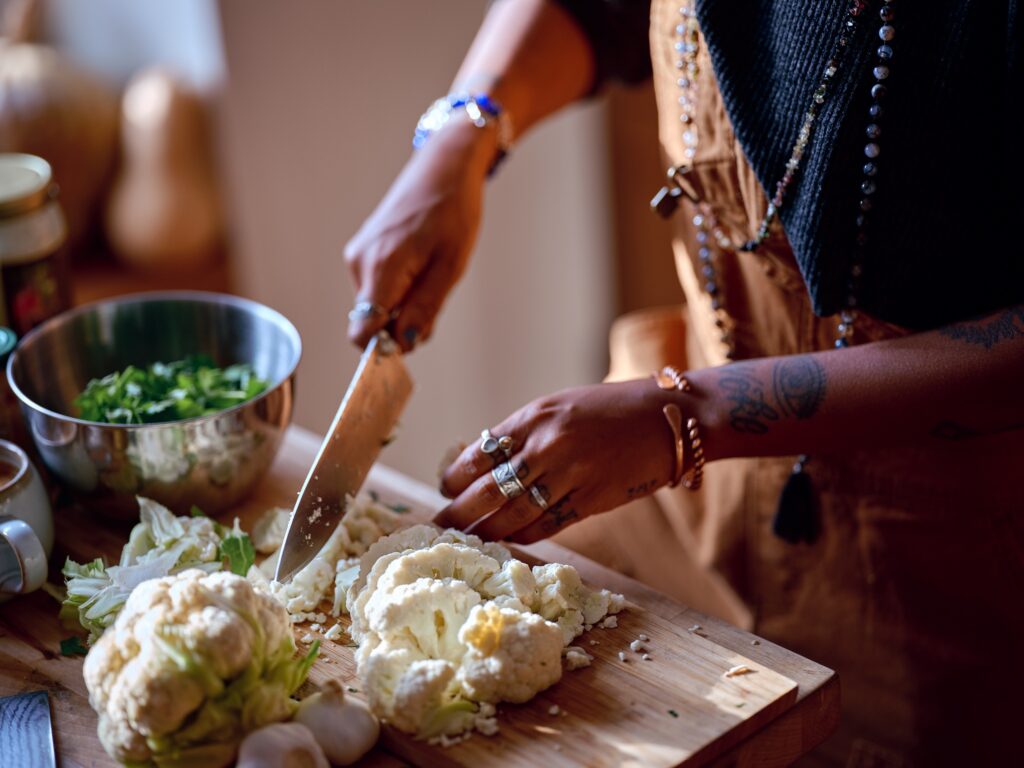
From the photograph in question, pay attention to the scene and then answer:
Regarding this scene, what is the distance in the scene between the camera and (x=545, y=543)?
3.43ft

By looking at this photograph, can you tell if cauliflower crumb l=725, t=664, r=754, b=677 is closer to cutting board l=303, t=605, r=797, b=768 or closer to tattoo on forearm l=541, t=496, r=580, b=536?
cutting board l=303, t=605, r=797, b=768

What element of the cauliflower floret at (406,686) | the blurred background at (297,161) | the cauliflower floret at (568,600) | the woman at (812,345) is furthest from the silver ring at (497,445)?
the blurred background at (297,161)

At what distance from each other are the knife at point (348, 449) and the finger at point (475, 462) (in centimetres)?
10

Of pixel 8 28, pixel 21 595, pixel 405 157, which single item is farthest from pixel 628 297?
pixel 21 595

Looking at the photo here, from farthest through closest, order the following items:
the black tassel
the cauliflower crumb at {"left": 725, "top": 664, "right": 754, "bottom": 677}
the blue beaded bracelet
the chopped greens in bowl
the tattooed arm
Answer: the blue beaded bracelet
the black tassel
the chopped greens in bowl
the tattooed arm
the cauliflower crumb at {"left": 725, "top": 664, "right": 754, "bottom": 677}

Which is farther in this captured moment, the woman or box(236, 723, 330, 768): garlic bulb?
the woman

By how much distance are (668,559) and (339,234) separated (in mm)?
1326

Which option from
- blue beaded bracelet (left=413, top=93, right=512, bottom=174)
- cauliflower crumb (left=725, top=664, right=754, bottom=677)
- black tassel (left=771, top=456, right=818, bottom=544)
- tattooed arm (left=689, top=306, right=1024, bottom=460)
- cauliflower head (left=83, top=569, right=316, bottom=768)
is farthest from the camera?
blue beaded bracelet (left=413, top=93, right=512, bottom=174)

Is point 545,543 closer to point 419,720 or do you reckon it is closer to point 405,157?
point 419,720

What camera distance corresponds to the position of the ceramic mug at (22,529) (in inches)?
35.0

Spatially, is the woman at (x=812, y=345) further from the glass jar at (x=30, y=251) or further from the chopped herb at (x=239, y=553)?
the glass jar at (x=30, y=251)

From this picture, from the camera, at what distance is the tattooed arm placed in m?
0.92

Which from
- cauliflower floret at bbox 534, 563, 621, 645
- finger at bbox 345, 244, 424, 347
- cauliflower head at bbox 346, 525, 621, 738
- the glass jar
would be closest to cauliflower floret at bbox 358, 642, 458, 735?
cauliflower head at bbox 346, 525, 621, 738

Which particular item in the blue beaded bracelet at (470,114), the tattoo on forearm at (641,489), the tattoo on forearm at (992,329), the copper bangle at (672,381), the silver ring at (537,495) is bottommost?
the tattoo on forearm at (641,489)
